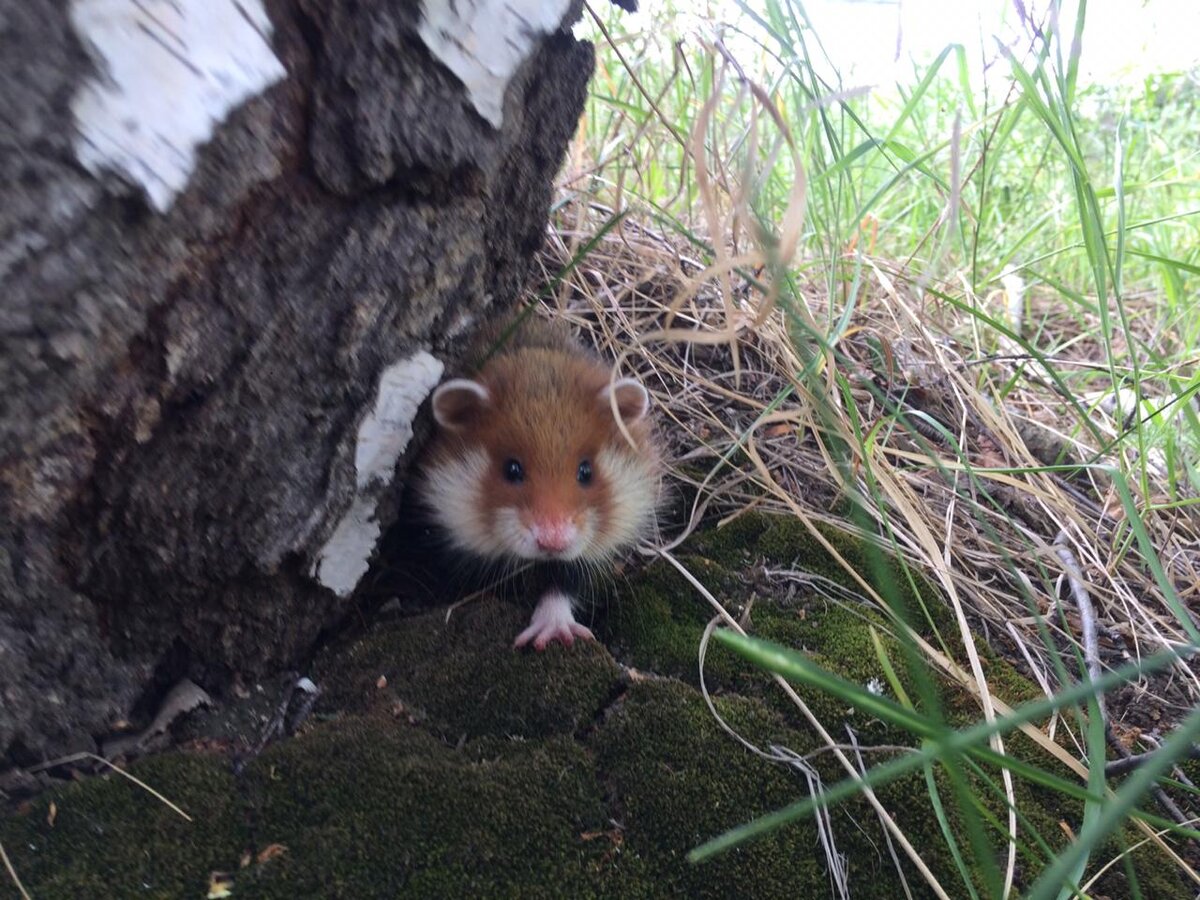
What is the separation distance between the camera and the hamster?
2.41 meters

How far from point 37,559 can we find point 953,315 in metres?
3.22

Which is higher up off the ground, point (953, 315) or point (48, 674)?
point (953, 315)

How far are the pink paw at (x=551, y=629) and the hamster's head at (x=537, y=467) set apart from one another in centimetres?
22

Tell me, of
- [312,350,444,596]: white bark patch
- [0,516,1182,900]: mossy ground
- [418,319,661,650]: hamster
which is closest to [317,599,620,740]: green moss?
[0,516,1182,900]: mossy ground

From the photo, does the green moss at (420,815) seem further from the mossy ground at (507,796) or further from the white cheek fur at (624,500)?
the white cheek fur at (624,500)

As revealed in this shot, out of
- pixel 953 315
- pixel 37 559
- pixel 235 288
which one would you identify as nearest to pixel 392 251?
pixel 235 288

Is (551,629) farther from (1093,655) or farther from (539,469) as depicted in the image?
(1093,655)

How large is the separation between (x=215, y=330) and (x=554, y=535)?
107 centimetres

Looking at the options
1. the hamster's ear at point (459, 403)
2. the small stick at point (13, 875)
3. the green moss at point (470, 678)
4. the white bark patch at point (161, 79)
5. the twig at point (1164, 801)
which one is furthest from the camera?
the hamster's ear at point (459, 403)

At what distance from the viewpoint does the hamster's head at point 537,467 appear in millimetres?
2420

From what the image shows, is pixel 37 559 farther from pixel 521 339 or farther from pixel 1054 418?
pixel 1054 418

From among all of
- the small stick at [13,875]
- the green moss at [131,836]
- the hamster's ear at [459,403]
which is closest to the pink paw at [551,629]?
the hamster's ear at [459,403]

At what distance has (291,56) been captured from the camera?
1.49m

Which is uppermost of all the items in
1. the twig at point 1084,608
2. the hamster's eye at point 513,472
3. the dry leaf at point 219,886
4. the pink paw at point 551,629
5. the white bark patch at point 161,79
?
the white bark patch at point 161,79
